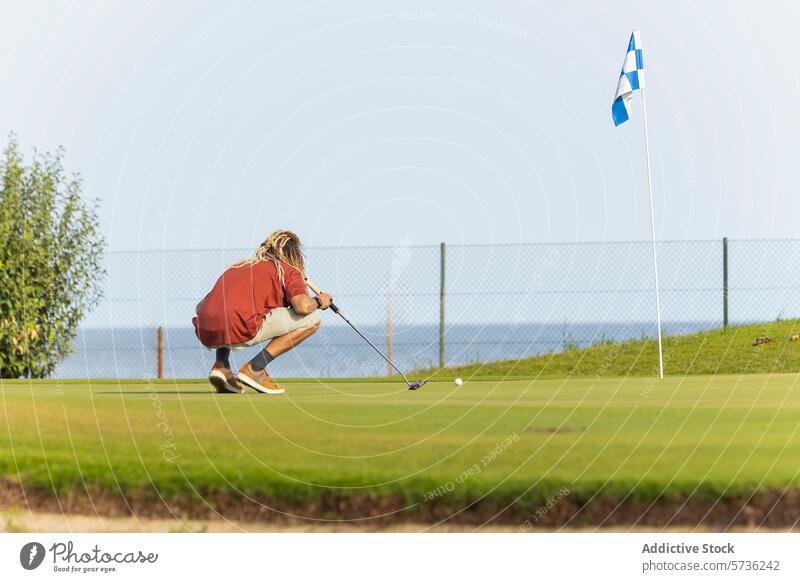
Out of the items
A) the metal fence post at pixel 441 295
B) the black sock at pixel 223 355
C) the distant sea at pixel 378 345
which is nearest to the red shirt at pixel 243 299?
the black sock at pixel 223 355

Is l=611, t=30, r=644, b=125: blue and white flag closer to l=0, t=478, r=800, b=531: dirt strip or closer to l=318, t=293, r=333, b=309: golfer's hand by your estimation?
l=318, t=293, r=333, b=309: golfer's hand

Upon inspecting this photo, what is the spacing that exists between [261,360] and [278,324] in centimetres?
49

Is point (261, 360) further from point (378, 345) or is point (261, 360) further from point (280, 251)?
point (378, 345)

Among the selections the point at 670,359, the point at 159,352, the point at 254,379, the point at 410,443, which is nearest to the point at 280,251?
the point at 254,379

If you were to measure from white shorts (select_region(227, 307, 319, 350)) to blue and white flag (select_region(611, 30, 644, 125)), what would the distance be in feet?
18.9

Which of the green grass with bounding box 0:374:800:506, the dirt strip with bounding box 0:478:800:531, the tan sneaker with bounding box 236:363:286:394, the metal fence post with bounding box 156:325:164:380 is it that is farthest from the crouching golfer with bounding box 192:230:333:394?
the metal fence post with bounding box 156:325:164:380

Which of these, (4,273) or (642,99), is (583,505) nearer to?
(642,99)

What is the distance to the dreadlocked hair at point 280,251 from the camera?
35.4 ft

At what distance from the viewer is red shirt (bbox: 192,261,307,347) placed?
10711 mm

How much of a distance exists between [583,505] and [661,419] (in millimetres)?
2316

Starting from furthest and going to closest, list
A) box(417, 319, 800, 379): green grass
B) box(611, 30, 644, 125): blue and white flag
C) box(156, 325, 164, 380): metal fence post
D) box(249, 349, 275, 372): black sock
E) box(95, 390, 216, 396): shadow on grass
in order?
box(156, 325, 164, 380): metal fence post < box(417, 319, 800, 379): green grass < box(611, 30, 644, 125): blue and white flag < box(95, 390, 216, 396): shadow on grass < box(249, 349, 275, 372): black sock

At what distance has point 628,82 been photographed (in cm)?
1462

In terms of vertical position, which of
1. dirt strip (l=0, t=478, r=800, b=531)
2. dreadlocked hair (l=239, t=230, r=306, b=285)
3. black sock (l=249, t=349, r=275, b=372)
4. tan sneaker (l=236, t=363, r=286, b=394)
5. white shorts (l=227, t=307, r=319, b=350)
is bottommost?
dirt strip (l=0, t=478, r=800, b=531)

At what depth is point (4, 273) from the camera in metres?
16.8
